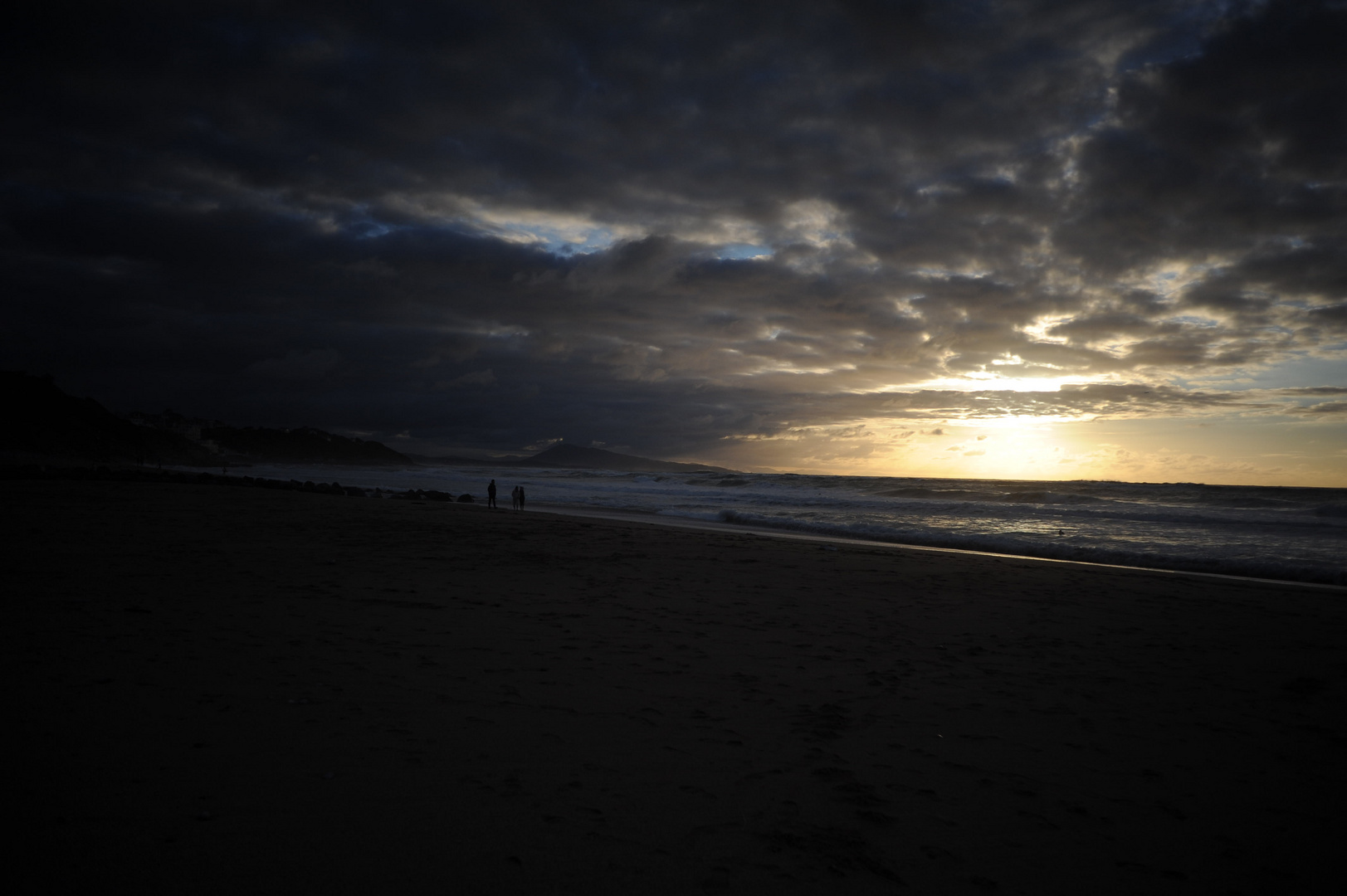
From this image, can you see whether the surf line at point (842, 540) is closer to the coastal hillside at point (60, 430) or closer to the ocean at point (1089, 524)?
the ocean at point (1089, 524)

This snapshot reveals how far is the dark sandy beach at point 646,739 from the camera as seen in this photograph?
9.84 feet

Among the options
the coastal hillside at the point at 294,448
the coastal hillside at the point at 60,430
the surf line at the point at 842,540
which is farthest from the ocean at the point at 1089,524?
the coastal hillside at the point at 294,448

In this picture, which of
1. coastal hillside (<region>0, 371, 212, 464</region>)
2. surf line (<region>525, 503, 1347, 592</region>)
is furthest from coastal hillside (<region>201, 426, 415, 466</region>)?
surf line (<region>525, 503, 1347, 592</region>)

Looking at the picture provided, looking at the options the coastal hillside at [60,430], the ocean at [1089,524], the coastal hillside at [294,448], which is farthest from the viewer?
the coastal hillside at [294,448]

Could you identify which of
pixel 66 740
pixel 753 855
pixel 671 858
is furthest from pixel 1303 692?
pixel 66 740

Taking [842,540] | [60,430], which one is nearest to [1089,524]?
[842,540]

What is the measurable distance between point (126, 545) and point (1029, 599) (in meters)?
14.5

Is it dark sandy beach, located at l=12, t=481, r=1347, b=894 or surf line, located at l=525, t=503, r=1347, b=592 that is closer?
dark sandy beach, located at l=12, t=481, r=1347, b=894

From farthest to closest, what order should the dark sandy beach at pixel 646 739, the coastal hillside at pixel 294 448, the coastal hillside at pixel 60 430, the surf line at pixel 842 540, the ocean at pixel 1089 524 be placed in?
the coastal hillside at pixel 294 448, the coastal hillside at pixel 60 430, the ocean at pixel 1089 524, the surf line at pixel 842 540, the dark sandy beach at pixel 646 739

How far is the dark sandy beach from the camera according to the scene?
9.84 feet

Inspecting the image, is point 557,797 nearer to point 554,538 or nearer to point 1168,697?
point 1168,697

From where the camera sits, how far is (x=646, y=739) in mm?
4336

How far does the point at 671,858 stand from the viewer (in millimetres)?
3049

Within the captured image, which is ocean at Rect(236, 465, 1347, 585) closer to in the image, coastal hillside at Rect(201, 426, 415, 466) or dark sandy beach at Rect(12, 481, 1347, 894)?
dark sandy beach at Rect(12, 481, 1347, 894)
